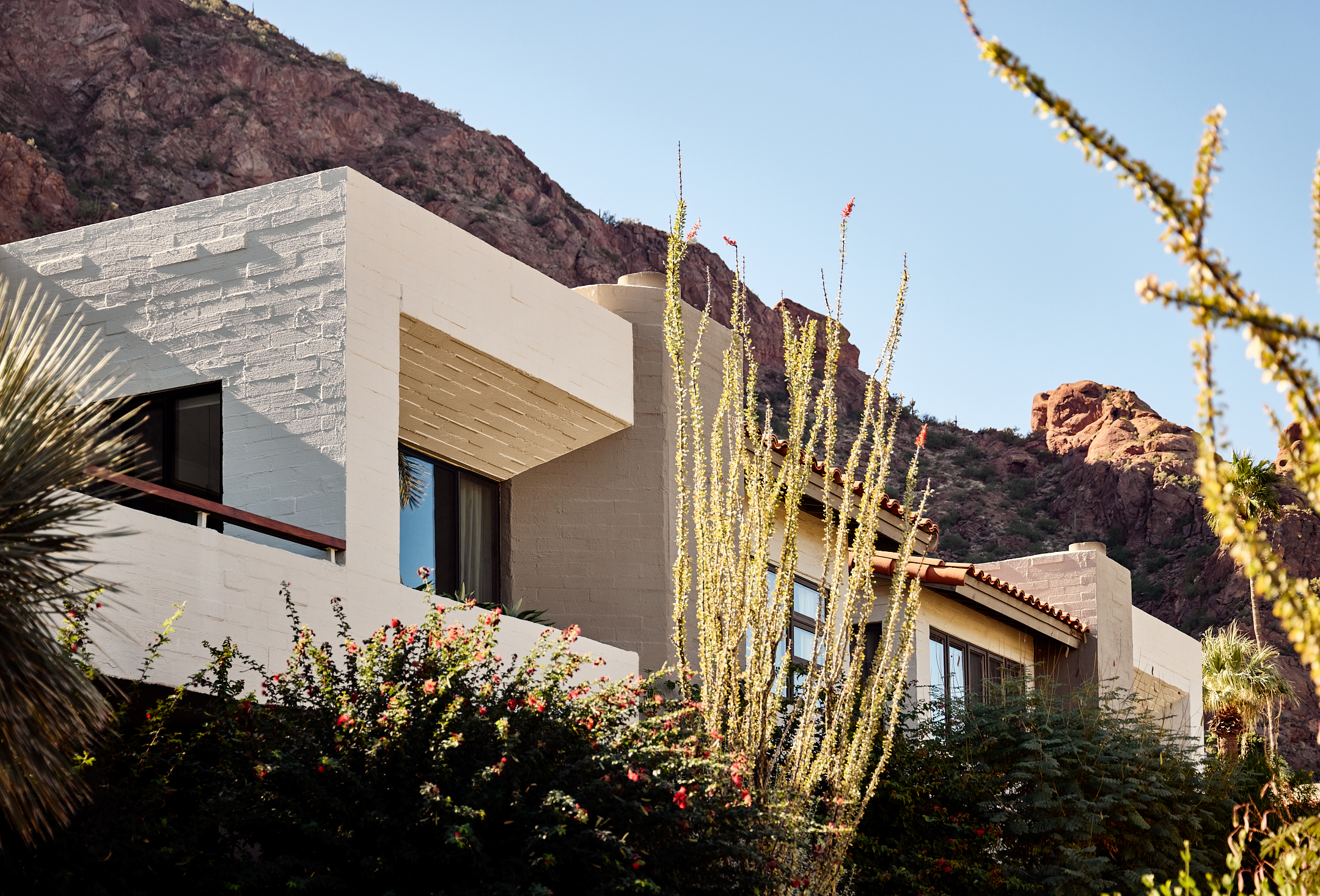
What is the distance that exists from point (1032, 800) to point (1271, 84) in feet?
26.1

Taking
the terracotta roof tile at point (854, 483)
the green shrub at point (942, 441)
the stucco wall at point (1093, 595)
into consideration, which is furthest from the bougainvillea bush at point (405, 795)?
the green shrub at point (942, 441)

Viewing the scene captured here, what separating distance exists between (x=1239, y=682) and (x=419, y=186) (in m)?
37.4

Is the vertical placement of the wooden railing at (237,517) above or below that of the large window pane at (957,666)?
above

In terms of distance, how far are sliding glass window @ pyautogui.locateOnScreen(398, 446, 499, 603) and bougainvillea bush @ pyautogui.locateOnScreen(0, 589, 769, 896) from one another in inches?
169

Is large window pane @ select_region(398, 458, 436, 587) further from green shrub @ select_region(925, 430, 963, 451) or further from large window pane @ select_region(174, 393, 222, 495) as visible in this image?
green shrub @ select_region(925, 430, 963, 451)

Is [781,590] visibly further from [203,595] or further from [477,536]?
[477,536]

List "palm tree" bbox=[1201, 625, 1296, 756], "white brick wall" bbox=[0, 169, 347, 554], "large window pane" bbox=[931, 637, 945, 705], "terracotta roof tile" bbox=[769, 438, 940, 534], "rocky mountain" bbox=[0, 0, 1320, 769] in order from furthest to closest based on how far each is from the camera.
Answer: "rocky mountain" bbox=[0, 0, 1320, 769], "palm tree" bbox=[1201, 625, 1296, 756], "large window pane" bbox=[931, 637, 945, 705], "terracotta roof tile" bbox=[769, 438, 940, 534], "white brick wall" bbox=[0, 169, 347, 554]

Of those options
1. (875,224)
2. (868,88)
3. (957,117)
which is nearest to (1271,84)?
(875,224)

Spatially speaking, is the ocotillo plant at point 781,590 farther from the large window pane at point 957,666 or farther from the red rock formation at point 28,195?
the red rock formation at point 28,195

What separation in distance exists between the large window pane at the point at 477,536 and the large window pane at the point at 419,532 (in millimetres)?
A: 382

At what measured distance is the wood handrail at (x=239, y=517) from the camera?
8312mm

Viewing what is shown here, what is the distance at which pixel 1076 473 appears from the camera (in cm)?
6131

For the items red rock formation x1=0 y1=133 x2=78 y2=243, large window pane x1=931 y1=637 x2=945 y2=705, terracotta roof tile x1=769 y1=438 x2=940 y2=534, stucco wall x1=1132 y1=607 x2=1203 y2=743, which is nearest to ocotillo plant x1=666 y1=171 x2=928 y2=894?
terracotta roof tile x1=769 y1=438 x2=940 y2=534

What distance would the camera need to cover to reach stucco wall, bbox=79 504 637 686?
8.12 meters
